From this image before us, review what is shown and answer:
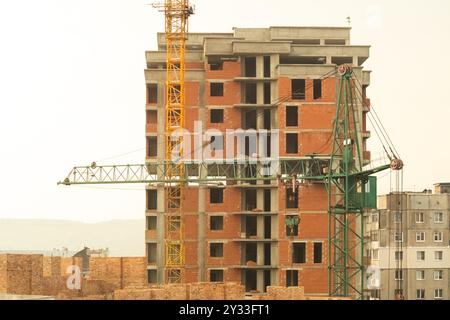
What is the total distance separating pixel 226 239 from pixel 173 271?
5.86 meters

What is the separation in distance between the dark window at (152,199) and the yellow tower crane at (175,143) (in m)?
2.19

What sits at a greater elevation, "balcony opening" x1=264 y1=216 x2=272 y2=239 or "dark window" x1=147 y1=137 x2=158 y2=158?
"dark window" x1=147 y1=137 x2=158 y2=158

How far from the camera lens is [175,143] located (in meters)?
73.5

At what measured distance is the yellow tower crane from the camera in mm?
71812

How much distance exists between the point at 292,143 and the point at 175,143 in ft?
37.0

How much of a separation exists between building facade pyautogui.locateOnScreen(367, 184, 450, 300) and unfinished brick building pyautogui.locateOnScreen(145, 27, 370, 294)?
14.2m

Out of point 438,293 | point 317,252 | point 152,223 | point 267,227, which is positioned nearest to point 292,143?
point 267,227

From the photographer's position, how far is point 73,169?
7594cm

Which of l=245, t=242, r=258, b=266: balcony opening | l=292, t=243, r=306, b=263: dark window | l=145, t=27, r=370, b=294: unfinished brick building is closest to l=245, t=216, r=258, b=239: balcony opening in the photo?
l=145, t=27, r=370, b=294: unfinished brick building

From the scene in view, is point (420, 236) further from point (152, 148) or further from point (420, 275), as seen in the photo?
point (152, 148)

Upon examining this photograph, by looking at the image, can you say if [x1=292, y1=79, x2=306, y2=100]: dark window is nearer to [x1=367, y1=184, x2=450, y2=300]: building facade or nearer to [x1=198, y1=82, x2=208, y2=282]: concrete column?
[x1=198, y1=82, x2=208, y2=282]: concrete column

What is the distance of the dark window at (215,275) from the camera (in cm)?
7144
